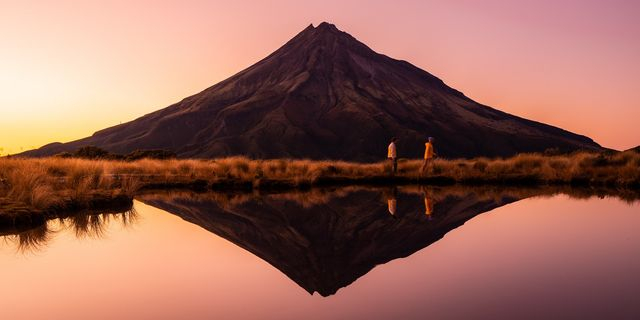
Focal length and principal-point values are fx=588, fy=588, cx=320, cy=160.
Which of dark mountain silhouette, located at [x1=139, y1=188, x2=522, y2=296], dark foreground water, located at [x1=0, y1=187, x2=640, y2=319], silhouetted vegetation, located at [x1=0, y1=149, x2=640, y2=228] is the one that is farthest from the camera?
silhouetted vegetation, located at [x1=0, y1=149, x2=640, y2=228]

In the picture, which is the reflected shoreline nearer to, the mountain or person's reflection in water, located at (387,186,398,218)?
person's reflection in water, located at (387,186,398,218)

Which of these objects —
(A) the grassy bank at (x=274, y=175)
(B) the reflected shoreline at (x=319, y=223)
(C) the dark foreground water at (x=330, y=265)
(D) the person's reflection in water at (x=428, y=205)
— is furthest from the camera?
(A) the grassy bank at (x=274, y=175)

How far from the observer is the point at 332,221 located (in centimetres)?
1111

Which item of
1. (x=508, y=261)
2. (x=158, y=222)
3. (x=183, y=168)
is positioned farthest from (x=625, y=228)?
(x=183, y=168)

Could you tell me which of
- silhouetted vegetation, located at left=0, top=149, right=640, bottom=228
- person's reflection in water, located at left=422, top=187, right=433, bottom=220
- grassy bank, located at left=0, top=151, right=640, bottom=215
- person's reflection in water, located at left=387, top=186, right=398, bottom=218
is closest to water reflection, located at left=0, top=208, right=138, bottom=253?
silhouetted vegetation, located at left=0, top=149, right=640, bottom=228

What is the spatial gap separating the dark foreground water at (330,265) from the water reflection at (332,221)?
0.13ft

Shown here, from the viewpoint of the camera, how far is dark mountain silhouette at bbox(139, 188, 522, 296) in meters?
7.10

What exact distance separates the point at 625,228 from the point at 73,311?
875 centimetres

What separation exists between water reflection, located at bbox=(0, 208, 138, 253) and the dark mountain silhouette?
1.40 m

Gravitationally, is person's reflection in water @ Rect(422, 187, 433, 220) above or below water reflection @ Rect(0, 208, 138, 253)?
below

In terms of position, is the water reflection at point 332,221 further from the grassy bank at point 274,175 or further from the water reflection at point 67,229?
the grassy bank at point 274,175

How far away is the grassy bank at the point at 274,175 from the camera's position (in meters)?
16.3

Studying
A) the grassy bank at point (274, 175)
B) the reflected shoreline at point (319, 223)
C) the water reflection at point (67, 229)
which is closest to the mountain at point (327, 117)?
the grassy bank at point (274, 175)

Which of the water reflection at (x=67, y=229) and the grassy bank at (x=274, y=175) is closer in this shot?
the water reflection at (x=67, y=229)
